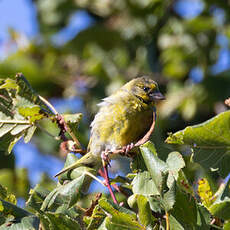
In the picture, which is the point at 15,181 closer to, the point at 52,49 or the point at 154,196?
the point at 154,196

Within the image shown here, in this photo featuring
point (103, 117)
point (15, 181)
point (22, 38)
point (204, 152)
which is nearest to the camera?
point (204, 152)

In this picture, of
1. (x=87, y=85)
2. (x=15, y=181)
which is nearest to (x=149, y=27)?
(x=87, y=85)

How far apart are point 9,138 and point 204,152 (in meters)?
0.96

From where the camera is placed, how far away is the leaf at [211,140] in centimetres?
154

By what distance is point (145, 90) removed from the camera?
2.81 metres

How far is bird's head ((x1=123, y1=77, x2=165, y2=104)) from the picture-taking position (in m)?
2.77

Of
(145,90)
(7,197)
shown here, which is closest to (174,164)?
(7,197)

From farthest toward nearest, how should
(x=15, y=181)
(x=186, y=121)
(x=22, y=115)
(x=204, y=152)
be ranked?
(x=186, y=121), (x=15, y=181), (x=22, y=115), (x=204, y=152)

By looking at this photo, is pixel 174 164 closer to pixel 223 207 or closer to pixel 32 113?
pixel 223 207

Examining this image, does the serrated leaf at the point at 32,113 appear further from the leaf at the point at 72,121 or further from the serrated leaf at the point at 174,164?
the serrated leaf at the point at 174,164

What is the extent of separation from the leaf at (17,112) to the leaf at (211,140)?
756 mm

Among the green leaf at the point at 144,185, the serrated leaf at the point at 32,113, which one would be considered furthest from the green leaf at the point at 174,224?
the serrated leaf at the point at 32,113

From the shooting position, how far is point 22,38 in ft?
19.1

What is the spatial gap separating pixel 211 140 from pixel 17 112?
3.20ft
